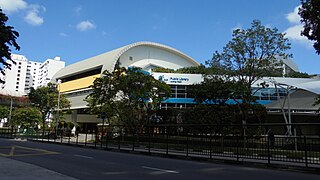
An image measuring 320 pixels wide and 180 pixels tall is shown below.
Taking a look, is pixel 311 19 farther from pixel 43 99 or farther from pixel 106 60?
pixel 106 60

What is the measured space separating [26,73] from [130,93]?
14011 centimetres

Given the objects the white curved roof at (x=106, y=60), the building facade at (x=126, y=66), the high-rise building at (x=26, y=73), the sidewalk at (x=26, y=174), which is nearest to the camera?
the sidewalk at (x=26, y=174)

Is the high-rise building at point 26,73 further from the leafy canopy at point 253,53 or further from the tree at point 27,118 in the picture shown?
the leafy canopy at point 253,53

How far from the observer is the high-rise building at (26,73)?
14038 cm

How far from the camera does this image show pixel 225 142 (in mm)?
17422

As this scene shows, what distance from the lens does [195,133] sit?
62.4 ft

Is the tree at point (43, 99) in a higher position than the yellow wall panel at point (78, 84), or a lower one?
lower

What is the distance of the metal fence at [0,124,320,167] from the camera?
45.0 ft

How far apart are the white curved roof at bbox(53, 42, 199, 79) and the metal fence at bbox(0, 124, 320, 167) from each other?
39537 mm

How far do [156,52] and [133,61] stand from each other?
8666 mm

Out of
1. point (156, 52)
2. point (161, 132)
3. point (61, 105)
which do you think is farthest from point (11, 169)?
point (156, 52)

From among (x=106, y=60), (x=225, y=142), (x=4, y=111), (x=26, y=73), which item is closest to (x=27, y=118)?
(x=106, y=60)

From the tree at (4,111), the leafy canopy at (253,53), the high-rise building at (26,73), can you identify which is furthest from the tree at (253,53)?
the high-rise building at (26,73)

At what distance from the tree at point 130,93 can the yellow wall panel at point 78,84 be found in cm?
3986
